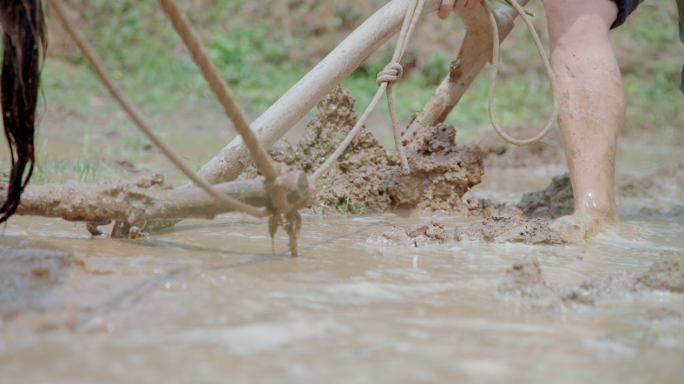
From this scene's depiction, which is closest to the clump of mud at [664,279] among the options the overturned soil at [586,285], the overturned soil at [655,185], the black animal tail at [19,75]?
the overturned soil at [586,285]

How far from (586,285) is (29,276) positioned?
1.28 meters

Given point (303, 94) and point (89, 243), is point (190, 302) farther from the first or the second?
point (303, 94)

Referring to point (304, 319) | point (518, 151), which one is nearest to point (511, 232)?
point (304, 319)

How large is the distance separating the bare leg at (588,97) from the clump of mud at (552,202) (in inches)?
17.9

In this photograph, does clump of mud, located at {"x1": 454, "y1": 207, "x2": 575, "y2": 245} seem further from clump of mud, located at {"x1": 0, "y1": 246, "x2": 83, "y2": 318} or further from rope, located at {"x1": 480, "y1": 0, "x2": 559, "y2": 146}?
clump of mud, located at {"x1": 0, "y1": 246, "x2": 83, "y2": 318}

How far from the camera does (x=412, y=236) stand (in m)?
1.92

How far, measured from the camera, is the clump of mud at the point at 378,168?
2586 millimetres

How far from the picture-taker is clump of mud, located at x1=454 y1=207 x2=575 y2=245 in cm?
193

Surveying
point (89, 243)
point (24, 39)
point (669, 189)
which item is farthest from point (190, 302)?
point (669, 189)

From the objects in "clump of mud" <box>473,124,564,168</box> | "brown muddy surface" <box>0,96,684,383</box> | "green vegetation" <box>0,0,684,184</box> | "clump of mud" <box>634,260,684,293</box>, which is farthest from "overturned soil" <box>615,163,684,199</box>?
"green vegetation" <box>0,0,684,184</box>

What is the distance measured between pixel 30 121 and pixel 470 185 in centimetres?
182

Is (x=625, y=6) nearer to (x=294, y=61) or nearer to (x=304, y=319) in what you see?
(x=304, y=319)

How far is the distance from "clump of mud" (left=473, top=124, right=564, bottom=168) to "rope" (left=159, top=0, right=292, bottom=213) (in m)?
3.48

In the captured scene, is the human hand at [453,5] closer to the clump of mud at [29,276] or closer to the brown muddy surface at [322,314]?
the brown muddy surface at [322,314]
